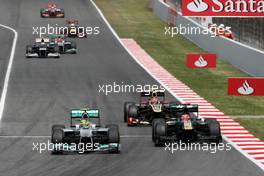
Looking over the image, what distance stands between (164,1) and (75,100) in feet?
159

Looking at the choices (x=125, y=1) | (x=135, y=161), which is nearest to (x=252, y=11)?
(x=135, y=161)

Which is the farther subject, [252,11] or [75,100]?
[252,11]

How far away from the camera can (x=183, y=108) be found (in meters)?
31.2

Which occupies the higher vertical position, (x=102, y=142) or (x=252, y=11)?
(x=252, y=11)

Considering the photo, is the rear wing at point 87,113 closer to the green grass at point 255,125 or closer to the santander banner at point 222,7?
the green grass at point 255,125

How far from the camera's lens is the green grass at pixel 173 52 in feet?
129

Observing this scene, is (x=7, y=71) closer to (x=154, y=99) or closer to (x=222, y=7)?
(x=222, y=7)

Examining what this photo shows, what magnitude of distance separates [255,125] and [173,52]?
93.7ft

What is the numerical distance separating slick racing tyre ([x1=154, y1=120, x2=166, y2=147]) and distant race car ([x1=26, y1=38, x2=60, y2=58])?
92.7 ft

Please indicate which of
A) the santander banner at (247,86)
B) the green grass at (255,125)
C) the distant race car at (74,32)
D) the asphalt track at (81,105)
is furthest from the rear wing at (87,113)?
the distant race car at (74,32)

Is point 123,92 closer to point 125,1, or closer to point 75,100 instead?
point 75,100

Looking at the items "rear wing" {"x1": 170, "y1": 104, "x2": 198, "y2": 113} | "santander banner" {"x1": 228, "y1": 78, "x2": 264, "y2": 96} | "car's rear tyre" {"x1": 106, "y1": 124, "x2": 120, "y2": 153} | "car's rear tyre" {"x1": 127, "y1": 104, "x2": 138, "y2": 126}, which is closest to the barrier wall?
"santander banner" {"x1": 228, "y1": 78, "x2": 264, "y2": 96}

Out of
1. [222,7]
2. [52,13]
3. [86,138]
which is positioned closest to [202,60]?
[222,7]

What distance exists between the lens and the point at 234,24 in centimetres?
5956
